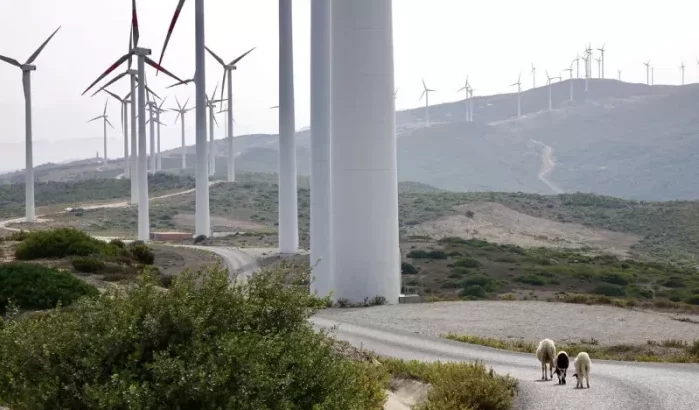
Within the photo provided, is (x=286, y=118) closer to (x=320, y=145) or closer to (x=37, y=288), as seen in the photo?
(x=320, y=145)

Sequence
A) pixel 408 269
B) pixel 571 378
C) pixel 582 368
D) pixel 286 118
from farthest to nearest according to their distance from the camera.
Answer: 1. pixel 286 118
2. pixel 408 269
3. pixel 571 378
4. pixel 582 368

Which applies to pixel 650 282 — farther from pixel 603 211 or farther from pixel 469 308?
pixel 603 211

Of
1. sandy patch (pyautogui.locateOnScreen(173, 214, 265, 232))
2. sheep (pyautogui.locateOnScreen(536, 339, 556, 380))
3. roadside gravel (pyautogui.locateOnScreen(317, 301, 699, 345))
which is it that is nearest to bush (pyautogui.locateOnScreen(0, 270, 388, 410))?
sheep (pyautogui.locateOnScreen(536, 339, 556, 380))

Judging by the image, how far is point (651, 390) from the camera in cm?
1623

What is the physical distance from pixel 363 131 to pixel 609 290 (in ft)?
78.8

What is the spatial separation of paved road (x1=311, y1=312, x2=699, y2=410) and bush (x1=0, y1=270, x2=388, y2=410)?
15.0 ft

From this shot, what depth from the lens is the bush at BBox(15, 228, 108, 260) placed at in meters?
43.8

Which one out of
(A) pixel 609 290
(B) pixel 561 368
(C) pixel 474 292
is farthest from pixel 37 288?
(A) pixel 609 290

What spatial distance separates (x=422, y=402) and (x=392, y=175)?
1743 centimetres

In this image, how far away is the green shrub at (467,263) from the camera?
5950 cm

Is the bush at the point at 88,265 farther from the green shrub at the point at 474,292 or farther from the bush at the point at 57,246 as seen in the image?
the green shrub at the point at 474,292

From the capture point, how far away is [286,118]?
203 feet

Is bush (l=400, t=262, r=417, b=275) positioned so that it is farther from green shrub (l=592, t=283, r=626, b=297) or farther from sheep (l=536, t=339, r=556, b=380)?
sheep (l=536, t=339, r=556, b=380)

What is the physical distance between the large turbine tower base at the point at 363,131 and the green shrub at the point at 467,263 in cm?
2699
